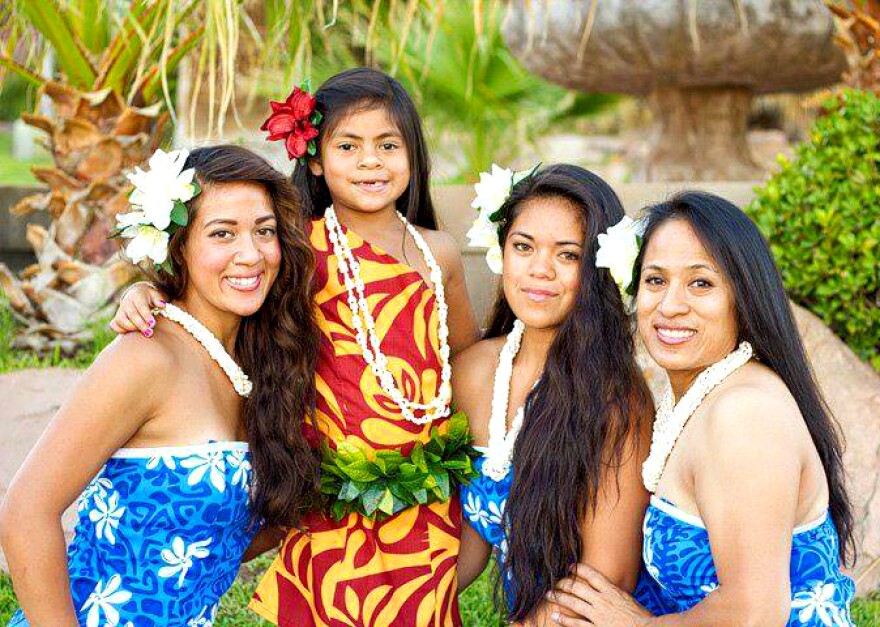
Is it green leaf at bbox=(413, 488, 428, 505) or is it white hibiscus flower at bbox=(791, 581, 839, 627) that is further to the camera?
green leaf at bbox=(413, 488, 428, 505)

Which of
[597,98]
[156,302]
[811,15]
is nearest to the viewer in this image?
[156,302]

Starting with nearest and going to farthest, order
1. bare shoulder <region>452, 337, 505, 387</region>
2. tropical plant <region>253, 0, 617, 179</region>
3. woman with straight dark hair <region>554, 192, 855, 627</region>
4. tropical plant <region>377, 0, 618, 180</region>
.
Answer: woman with straight dark hair <region>554, 192, 855, 627</region> < bare shoulder <region>452, 337, 505, 387</region> < tropical plant <region>253, 0, 617, 179</region> < tropical plant <region>377, 0, 618, 180</region>

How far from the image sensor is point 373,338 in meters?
3.06

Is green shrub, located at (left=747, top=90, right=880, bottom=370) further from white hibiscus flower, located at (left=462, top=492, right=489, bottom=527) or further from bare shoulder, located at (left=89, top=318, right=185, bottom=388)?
bare shoulder, located at (left=89, top=318, right=185, bottom=388)

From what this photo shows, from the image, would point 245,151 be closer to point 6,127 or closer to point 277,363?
point 277,363

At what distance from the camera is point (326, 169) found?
125 inches

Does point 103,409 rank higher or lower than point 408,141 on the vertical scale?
lower

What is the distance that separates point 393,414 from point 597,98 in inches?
298

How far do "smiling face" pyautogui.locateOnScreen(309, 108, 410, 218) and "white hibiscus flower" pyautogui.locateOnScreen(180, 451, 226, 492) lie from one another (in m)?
0.91

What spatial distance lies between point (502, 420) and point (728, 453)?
2.53ft

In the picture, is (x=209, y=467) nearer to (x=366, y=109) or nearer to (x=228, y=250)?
(x=228, y=250)

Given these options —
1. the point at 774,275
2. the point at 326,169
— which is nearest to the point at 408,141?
the point at 326,169

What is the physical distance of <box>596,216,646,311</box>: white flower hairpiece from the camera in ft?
8.65

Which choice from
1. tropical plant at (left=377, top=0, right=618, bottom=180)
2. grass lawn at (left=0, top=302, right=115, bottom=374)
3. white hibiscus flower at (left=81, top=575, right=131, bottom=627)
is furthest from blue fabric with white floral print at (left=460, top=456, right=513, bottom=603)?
tropical plant at (left=377, top=0, right=618, bottom=180)
